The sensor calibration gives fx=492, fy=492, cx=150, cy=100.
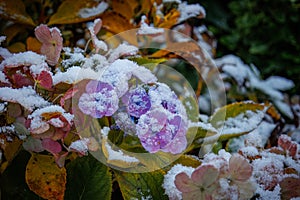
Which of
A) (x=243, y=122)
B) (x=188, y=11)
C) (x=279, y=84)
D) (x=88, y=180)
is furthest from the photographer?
(x=279, y=84)

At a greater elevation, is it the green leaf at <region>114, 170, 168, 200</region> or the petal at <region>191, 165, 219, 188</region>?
the petal at <region>191, 165, 219, 188</region>

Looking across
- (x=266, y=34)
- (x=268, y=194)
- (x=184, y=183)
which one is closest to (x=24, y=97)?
(x=184, y=183)

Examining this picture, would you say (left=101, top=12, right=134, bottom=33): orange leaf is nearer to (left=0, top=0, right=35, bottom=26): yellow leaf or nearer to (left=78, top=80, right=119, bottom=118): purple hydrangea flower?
(left=0, top=0, right=35, bottom=26): yellow leaf

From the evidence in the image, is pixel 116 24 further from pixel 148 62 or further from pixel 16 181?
pixel 16 181

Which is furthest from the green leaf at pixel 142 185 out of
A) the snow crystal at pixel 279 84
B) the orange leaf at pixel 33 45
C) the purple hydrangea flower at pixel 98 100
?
the snow crystal at pixel 279 84

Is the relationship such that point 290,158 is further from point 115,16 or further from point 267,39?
point 267,39

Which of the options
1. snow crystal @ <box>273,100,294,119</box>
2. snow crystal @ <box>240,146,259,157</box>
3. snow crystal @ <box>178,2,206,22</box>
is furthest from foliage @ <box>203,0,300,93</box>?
snow crystal @ <box>240,146,259,157</box>

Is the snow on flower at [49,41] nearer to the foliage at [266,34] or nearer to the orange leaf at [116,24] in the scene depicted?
the orange leaf at [116,24]
